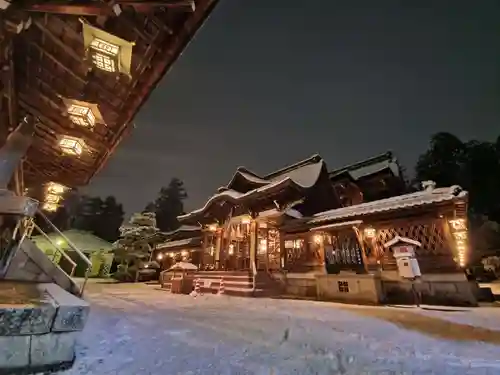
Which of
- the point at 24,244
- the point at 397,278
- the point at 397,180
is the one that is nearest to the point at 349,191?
the point at 397,180

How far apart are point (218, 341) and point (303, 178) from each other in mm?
16499

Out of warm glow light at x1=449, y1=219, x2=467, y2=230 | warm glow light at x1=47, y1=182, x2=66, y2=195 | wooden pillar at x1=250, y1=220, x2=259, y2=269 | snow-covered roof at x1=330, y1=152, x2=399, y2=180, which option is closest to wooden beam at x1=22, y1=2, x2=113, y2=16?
warm glow light at x1=47, y1=182, x2=66, y2=195

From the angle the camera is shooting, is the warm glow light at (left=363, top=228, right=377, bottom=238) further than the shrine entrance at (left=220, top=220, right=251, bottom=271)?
No

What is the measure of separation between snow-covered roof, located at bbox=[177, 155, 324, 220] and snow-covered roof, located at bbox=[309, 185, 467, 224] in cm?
246

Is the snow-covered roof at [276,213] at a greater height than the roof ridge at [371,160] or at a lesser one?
lesser

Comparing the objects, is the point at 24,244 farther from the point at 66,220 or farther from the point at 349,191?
the point at 66,220

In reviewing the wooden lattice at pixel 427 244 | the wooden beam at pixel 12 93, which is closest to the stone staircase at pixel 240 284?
the wooden lattice at pixel 427 244

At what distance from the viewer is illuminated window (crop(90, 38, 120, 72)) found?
431 centimetres

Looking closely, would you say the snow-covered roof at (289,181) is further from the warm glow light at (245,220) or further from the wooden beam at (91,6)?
the wooden beam at (91,6)

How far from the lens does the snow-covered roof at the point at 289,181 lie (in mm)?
15375

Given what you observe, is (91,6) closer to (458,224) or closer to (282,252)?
(458,224)

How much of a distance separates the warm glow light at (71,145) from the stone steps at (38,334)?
16.5 feet

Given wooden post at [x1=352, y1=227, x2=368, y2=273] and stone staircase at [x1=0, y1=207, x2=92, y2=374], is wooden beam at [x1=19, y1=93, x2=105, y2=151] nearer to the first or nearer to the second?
stone staircase at [x1=0, y1=207, x2=92, y2=374]

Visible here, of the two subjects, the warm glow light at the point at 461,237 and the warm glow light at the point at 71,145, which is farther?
the warm glow light at the point at 461,237
